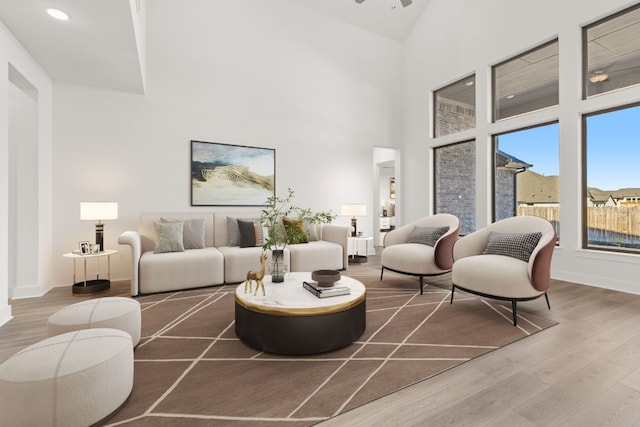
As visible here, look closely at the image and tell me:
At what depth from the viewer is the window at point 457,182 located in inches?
230

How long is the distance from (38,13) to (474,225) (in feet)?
20.6

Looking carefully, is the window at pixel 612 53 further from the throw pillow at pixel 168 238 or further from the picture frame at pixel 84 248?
the picture frame at pixel 84 248

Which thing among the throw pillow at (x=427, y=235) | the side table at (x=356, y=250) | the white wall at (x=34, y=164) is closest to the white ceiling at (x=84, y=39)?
the white wall at (x=34, y=164)

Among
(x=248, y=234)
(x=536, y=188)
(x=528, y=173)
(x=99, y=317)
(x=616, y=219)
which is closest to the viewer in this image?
(x=99, y=317)

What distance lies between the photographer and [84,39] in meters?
3.10

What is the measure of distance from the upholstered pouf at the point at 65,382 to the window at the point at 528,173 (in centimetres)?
534

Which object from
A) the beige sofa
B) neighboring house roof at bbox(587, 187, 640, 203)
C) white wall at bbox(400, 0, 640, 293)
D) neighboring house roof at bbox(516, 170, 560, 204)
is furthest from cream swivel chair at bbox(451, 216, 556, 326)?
the beige sofa

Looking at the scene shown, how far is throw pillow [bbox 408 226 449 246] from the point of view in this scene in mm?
4000

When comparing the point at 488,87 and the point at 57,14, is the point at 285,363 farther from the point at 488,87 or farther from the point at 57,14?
the point at 488,87

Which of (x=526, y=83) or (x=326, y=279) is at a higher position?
(x=526, y=83)

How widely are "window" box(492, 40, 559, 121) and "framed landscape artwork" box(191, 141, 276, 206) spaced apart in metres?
3.95

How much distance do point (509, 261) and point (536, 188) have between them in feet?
8.71

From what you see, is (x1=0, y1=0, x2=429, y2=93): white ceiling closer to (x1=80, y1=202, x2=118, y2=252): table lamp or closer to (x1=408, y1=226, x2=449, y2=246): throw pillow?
(x1=80, y1=202, x2=118, y2=252): table lamp

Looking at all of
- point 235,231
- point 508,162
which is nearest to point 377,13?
point 508,162
